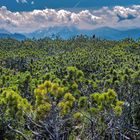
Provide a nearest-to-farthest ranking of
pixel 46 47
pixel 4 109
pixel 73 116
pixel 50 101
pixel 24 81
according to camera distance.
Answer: pixel 50 101, pixel 73 116, pixel 4 109, pixel 24 81, pixel 46 47

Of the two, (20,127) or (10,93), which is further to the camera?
(20,127)

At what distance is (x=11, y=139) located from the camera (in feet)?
143

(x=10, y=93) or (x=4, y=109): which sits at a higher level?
(x=10, y=93)

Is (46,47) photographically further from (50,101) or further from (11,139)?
(50,101)

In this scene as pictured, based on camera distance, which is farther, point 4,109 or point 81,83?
point 81,83

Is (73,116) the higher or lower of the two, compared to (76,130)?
higher

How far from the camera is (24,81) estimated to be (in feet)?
174

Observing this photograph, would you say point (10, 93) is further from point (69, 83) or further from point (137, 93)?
point (137, 93)

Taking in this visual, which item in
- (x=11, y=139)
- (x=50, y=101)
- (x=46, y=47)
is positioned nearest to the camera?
(x=50, y=101)

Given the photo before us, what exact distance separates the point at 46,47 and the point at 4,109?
150 meters

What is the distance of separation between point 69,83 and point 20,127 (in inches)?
293

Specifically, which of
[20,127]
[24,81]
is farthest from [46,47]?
[20,127]

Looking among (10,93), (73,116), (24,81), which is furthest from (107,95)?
(24,81)

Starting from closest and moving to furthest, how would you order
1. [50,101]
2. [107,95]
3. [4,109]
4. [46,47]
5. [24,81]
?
[50,101] → [107,95] → [4,109] → [24,81] → [46,47]
